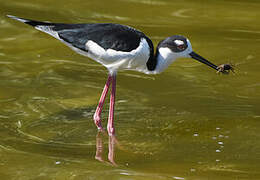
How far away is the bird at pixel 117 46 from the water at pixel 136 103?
0.63 meters

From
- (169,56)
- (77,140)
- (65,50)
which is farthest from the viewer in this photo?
(65,50)

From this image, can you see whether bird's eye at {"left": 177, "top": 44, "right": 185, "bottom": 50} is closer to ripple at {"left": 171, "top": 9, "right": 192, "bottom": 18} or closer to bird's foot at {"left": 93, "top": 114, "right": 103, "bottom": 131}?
bird's foot at {"left": 93, "top": 114, "right": 103, "bottom": 131}

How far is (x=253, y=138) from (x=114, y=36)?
7.01 feet

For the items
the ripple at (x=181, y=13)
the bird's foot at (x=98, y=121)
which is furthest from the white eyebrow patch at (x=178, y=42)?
the ripple at (x=181, y=13)

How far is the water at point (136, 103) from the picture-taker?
6.64 meters

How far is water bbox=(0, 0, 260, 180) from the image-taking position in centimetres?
664

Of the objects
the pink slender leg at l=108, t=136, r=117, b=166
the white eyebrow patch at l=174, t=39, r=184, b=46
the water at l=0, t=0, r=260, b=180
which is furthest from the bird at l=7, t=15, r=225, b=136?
the water at l=0, t=0, r=260, b=180

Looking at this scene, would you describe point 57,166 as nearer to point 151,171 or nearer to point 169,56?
point 151,171

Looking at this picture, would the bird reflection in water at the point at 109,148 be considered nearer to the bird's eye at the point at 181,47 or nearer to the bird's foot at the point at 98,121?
the bird's foot at the point at 98,121

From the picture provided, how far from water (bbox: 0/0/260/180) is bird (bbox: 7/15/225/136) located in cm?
63

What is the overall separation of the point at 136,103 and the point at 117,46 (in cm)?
146

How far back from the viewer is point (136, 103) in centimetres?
863

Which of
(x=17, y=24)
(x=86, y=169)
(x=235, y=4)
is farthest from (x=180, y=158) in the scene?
(x=235, y=4)

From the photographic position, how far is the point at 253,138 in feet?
24.5
